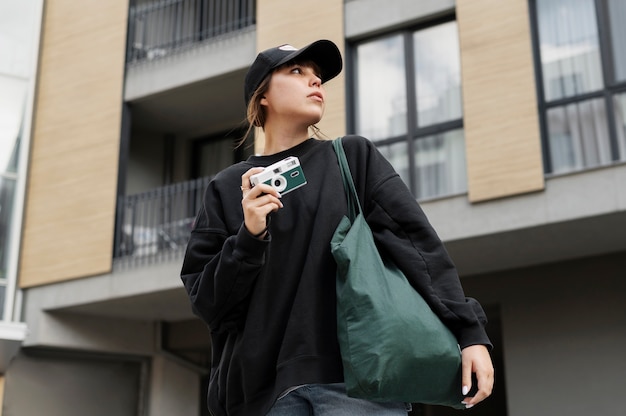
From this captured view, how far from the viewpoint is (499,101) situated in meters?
11.6

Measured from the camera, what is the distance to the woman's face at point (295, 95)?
262 centimetres

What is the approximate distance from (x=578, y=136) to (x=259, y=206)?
9.81 meters

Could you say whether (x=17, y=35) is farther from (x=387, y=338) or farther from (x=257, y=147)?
(x=387, y=338)

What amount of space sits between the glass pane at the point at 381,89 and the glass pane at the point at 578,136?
2.17m

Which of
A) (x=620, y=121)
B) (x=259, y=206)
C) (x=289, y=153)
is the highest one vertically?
(x=620, y=121)

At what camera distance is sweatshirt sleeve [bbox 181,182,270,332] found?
91.7 inches

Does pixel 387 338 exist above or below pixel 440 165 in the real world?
below

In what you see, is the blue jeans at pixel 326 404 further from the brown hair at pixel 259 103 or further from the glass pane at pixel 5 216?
the glass pane at pixel 5 216

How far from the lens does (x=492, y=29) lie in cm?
1189

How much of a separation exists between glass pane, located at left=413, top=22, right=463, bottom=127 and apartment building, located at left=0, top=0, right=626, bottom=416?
0.10ft

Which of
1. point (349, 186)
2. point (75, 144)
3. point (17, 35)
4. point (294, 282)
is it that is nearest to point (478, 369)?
point (294, 282)

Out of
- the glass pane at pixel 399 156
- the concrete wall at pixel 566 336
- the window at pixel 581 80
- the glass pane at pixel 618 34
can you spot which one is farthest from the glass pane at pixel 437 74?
the concrete wall at pixel 566 336

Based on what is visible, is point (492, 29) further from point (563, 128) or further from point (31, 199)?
point (31, 199)

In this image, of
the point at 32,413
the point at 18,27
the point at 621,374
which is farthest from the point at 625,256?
the point at 18,27
